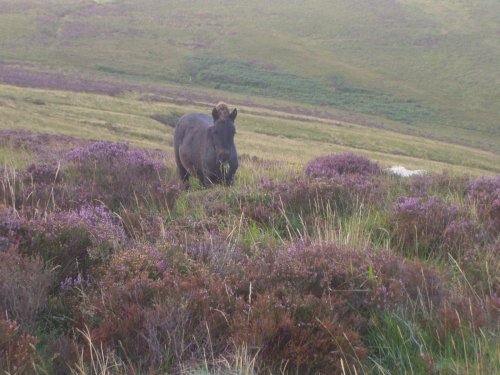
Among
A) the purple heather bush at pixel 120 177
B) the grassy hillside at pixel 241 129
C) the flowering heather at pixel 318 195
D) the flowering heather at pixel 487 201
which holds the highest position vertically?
the flowering heather at pixel 487 201

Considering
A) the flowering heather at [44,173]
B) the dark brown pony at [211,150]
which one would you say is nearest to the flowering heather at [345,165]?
the dark brown pony at [211,150]

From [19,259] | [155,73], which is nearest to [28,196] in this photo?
[19,259]

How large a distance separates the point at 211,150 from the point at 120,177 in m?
3.80

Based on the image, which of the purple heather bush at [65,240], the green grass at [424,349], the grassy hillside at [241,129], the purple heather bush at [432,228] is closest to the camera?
the green grass at [424,349]

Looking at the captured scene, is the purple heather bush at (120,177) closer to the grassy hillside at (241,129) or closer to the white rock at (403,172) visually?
the white rock at (403,172)

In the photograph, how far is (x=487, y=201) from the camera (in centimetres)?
708

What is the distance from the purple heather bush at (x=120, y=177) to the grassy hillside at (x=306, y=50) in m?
64.3

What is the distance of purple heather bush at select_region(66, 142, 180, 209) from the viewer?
7.34 m

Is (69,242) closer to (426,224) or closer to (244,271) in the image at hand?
(244,271)

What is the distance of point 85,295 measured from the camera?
150 inches

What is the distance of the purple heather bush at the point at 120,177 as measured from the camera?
7336 mm

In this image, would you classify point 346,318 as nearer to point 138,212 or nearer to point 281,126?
point 138,212

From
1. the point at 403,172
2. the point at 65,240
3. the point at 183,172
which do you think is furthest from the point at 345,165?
the point at 65,240

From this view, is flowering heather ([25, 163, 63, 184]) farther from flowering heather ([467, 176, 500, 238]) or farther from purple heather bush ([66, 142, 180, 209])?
flowering heather ([467, 176, 500, 238])
